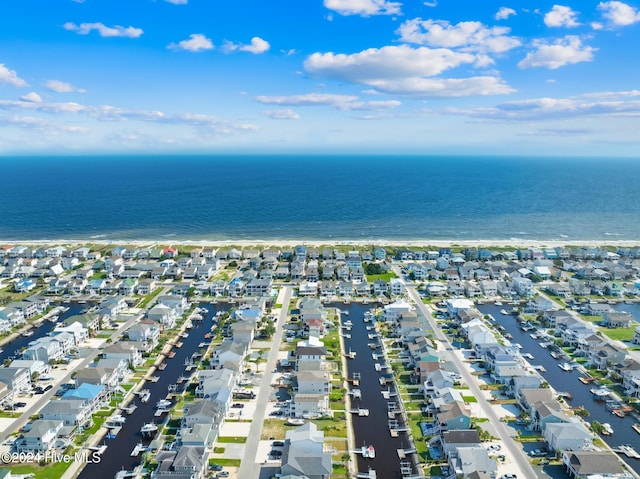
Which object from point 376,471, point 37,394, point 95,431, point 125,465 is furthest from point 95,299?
point 376,471

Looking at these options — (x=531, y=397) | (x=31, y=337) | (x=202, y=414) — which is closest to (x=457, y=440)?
(x=531, y=397)

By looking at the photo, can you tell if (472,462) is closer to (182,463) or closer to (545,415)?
(545,415)

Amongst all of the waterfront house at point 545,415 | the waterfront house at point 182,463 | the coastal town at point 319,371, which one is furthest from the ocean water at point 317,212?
the waterfront house at point 182,463

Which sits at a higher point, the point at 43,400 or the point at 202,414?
the point at 202,414

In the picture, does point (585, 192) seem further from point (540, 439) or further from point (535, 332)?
point (540, 439)

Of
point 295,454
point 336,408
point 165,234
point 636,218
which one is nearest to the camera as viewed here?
point 295,454

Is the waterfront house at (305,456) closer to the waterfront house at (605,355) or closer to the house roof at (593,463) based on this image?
the house roof at (593,463)
